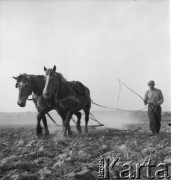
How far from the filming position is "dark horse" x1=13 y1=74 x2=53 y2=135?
29.7 ft

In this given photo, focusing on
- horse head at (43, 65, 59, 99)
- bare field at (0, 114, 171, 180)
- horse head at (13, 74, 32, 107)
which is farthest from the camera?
horse head at (13, 74, 32, 107)

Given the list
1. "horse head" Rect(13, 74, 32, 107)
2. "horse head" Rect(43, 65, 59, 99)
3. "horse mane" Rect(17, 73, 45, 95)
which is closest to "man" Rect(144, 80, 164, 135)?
"horse head" Rect(43, 65, 59, 99)

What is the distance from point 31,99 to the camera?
1011 cm

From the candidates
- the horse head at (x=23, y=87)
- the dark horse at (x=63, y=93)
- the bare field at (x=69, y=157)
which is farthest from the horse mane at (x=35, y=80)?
the bare field at (x=69, y=157)

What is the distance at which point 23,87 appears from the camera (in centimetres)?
909

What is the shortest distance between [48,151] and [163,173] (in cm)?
291

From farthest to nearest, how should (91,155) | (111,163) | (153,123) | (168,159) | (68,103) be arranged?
(153,123)
(68,103)
(91,155)
(168,159)
(111,163)

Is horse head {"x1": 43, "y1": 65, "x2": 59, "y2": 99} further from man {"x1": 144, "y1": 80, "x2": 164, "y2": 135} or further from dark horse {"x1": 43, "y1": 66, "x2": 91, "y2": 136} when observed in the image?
man {"x1": 144, "y1": 80, "x2": 164, "y2": 135}

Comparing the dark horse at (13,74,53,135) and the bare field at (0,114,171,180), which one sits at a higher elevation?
the dark horse at (13,74,53,135)

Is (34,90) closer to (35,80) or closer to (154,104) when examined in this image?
(35,80)

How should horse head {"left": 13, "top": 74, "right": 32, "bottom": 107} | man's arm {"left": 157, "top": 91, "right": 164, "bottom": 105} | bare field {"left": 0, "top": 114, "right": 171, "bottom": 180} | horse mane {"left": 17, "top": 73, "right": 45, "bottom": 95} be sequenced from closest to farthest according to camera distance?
bare field {"left": 0, "top": 114, "right": 171, "bottom": 180}
horse head {"left": 13, "top": 74, "right": 32, "bottom": 107}
horse mane {"left": 17, "top": 73, "right": 45, "bottom": 95}
man's arm {"left": 157, "top": 91, "right": 164, "bottom": 105}

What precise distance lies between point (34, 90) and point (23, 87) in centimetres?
52

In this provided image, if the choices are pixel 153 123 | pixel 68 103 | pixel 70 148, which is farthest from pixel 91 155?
pixel 153 123

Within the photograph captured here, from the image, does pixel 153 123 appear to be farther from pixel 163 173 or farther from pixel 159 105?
pixel 163 173
